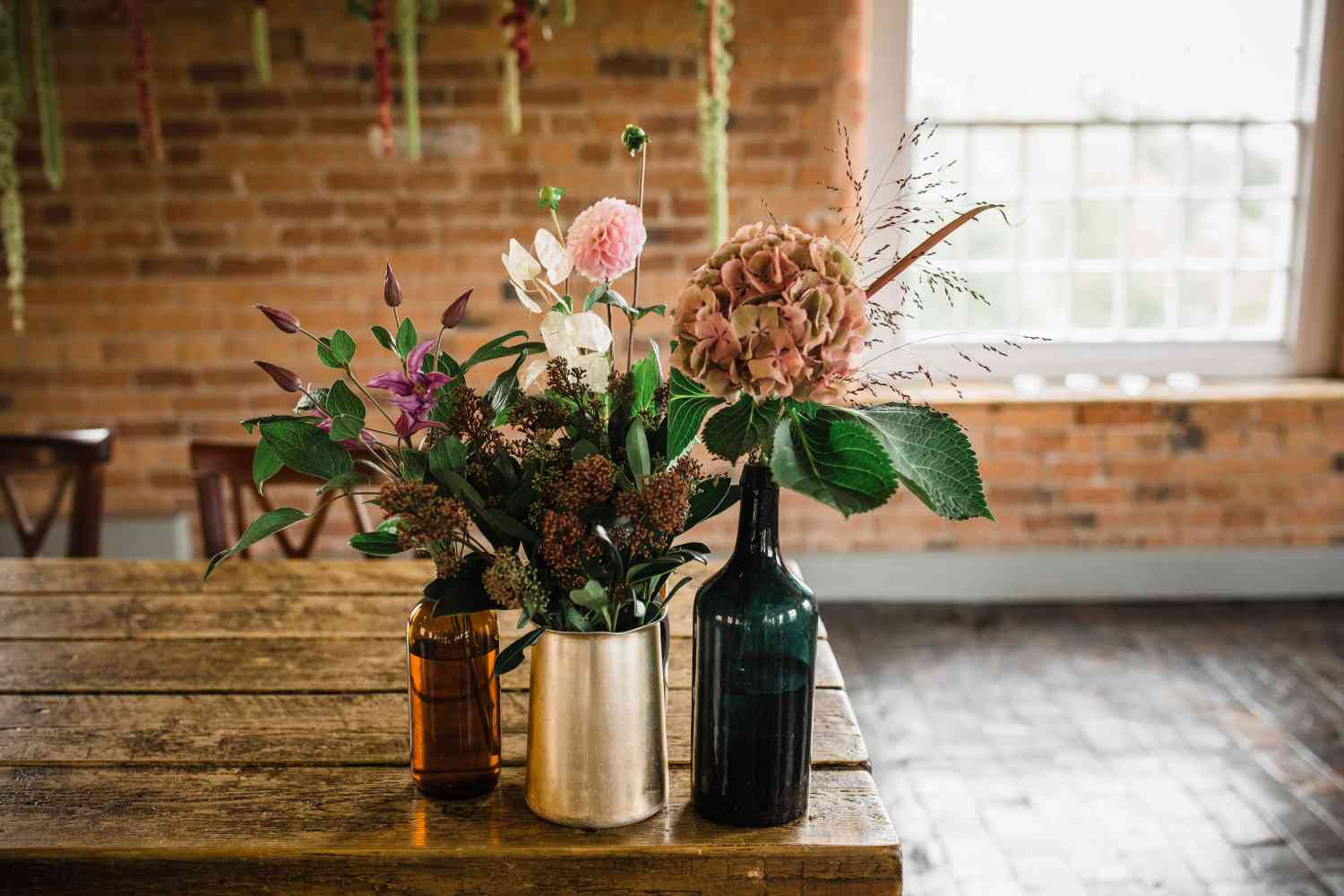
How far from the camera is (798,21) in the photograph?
134 inches

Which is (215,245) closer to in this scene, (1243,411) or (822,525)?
(822,525)

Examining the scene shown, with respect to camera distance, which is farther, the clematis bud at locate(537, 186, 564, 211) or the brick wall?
the brick wall

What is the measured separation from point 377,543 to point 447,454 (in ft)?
0.38

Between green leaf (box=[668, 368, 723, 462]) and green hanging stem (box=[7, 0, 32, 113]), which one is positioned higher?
green hanging stem (box=[7, 0, 32, 113])

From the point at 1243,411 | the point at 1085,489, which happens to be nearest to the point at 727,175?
the point at 1085,489

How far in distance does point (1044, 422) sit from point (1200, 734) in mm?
1164

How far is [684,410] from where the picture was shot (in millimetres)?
947

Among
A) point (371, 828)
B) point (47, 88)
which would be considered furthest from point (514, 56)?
point (371, 828)

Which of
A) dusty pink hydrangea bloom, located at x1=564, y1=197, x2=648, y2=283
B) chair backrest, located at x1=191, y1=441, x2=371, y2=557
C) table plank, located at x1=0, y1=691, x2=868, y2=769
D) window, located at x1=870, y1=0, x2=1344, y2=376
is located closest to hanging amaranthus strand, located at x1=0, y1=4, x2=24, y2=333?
chair backrest, located at x1=191, y1=441, x2=371, y2=557

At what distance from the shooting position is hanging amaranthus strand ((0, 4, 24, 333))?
319 cm

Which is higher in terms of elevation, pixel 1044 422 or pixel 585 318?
pixel 585 318

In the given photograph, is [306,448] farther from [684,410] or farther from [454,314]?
[684,410]

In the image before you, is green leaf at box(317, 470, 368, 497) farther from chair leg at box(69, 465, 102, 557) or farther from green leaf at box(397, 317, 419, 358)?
chair leg at box(69, 465, 102, 557)

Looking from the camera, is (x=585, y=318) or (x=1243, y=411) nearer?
(x=585, y=318)
